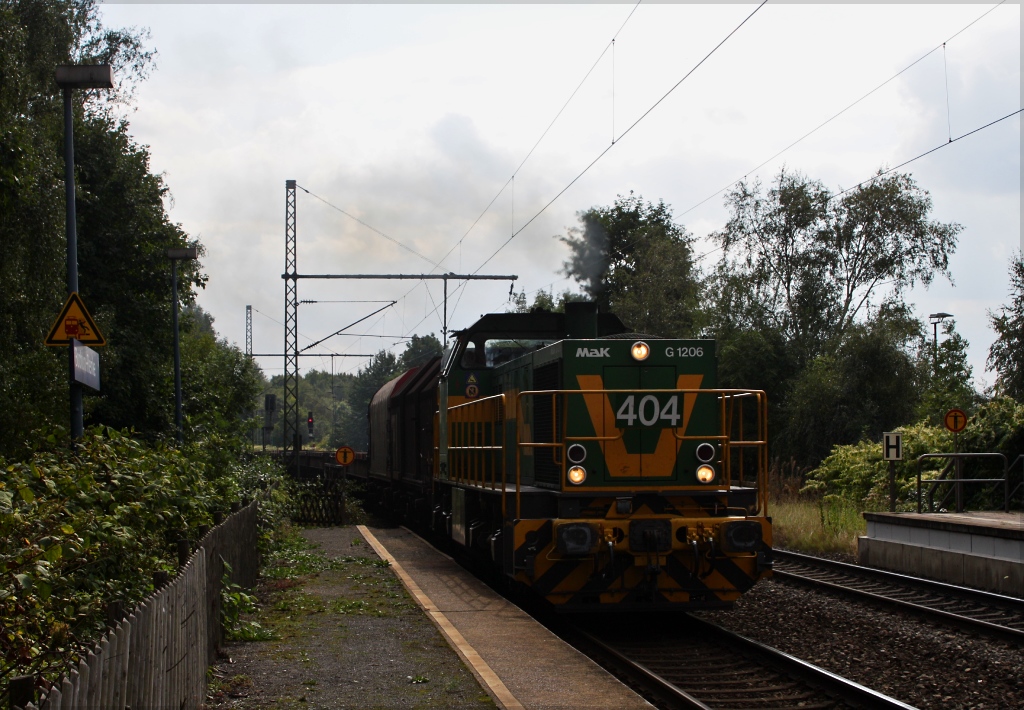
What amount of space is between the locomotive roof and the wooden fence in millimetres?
5356

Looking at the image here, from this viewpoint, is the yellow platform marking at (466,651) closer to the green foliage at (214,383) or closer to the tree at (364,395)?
the green foliage at (214,383)

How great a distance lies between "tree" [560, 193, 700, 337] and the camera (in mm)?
40969

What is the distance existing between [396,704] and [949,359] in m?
23.8

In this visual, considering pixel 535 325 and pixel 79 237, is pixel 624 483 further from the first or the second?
pixel 79 237

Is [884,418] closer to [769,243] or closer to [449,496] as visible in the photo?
[769,243]

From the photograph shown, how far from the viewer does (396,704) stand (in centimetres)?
662

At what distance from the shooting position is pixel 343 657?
26.6 feet

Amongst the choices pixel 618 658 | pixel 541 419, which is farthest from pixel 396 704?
pixel 541 419

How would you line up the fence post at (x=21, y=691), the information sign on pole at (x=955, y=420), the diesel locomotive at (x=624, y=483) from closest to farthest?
the fence post at (x=21, y=691), the diesel locomotive at (x=624, y=483), the information sign on pole at (x=955, y=420)

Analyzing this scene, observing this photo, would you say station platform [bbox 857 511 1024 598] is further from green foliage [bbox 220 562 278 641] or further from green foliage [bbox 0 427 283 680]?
green foliage [bbox 0 427 283 680]

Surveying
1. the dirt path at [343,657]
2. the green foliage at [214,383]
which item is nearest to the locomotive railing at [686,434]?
the dirt path at [343,657]

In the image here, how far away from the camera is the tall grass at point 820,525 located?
679 inches

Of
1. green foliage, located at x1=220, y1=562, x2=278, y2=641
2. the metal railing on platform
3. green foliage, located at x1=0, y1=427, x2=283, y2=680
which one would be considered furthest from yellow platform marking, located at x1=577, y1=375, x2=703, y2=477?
the metal railing on platform

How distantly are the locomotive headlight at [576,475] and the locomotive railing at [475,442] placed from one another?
112 centimetres
